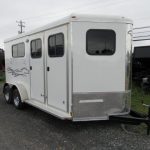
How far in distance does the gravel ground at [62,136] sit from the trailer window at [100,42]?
1.87 m

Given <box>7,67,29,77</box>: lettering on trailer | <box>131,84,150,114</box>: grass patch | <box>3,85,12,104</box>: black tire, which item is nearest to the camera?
<box>131,84,150,114</box>: grass patch

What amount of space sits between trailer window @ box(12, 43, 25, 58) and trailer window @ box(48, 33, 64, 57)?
216 centimetres

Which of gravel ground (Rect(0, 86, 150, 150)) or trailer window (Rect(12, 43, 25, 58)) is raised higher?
trailer window (Rect(12, 43, 25, 58))

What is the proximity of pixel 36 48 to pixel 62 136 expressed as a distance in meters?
2.84

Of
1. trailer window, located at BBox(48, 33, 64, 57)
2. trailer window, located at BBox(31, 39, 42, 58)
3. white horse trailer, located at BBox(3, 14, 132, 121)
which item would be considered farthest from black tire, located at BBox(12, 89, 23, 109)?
trailer window, located at BBox(48, 33, 64, 57)

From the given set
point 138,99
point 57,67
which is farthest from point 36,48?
point 138,99

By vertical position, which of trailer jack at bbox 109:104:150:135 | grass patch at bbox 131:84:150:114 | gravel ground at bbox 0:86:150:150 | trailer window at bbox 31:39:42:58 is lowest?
gravel ground at bbox 0:86:150:150

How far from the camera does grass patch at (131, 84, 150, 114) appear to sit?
8.89 metres

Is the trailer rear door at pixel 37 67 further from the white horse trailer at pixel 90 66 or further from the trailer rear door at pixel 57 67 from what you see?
the white horse trailer at pixel 90 66

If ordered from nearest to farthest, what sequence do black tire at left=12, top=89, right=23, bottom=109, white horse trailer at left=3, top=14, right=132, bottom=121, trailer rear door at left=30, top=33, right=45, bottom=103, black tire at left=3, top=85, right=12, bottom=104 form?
1. white horse trailer at left=3, top=14, right=132, bottom=121
2. trailer rear door at left=30, top=33, right=45, bottom=103
3. black tire at left=12, top=89, right=23, bottom=109
4. black tire at left=3, top=85, right=12, bottom=104

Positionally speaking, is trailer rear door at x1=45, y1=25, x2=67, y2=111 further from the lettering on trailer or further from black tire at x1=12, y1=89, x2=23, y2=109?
black tire at x1=12, y1=89, x2=23, y2=109

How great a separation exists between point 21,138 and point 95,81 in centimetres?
208

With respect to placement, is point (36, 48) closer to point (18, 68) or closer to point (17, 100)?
point (18, 68)

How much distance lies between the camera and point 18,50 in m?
9.68
